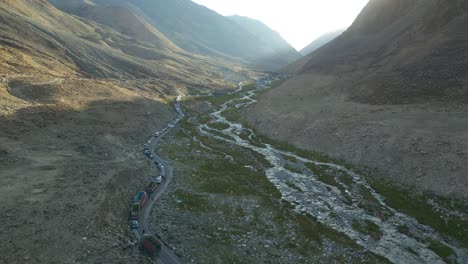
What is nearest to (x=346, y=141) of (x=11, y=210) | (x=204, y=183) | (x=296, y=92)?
(x=204, y=183)

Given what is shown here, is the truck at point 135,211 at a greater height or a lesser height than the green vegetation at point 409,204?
greater

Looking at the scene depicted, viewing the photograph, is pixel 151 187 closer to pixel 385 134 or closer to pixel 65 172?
pixel 65 172

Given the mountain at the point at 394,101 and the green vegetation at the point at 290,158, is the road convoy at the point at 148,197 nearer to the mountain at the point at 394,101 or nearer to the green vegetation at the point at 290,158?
the green vegetation at the point at 290,158

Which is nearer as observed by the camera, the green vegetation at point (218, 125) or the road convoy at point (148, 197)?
the road convoy at point (148, 197)

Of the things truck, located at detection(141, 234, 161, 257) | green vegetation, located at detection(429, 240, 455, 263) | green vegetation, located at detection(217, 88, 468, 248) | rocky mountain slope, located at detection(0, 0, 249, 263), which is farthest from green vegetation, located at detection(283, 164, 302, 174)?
truck, located at detection(141, 234, 161, 257)

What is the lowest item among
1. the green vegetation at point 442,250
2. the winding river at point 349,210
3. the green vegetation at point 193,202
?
the winding river at point 349,210

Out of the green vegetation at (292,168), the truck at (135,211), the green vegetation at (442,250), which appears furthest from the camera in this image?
the green vegetation at (292,168)

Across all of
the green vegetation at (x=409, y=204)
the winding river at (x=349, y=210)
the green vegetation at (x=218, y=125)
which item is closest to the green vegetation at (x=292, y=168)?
the winding river at (x=349, y=210)
